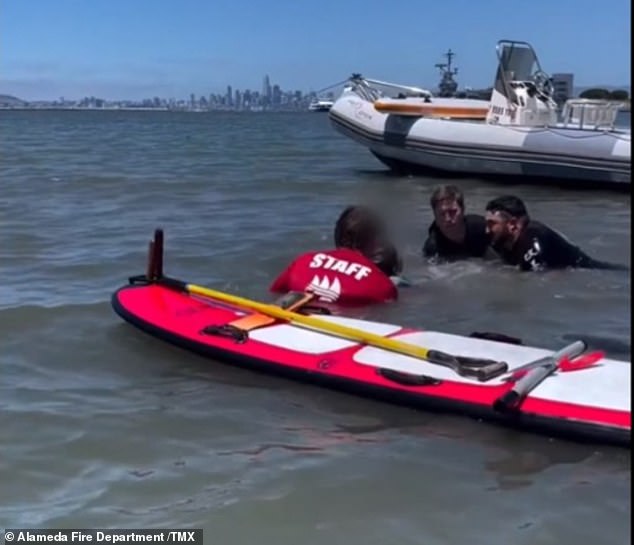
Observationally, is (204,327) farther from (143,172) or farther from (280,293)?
(143,172)

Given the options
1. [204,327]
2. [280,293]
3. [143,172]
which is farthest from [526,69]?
[204,327]

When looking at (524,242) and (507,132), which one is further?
(507,132)

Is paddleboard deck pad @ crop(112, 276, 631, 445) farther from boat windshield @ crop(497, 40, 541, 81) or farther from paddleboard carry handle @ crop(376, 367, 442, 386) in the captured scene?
boat windshield @ crop(497, 40, 541, 81)

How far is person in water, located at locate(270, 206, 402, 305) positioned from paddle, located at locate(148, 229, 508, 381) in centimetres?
61

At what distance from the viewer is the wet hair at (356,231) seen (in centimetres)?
662

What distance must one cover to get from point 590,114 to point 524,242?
25.0 ft

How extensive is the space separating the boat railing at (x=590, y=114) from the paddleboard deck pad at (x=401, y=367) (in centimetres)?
935

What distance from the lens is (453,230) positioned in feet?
23.8

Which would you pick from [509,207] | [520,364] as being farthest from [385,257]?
[520,364]

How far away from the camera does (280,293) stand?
6.61 meters

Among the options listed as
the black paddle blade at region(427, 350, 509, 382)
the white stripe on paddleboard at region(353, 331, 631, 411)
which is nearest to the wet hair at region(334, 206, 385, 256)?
the white stripe on paddleboard at region(353, 331, 631, 411)

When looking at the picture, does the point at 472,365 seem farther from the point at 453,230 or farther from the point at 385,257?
the point at 453,230

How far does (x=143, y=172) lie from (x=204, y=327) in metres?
14.0

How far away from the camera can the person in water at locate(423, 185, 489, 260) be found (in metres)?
7.01
